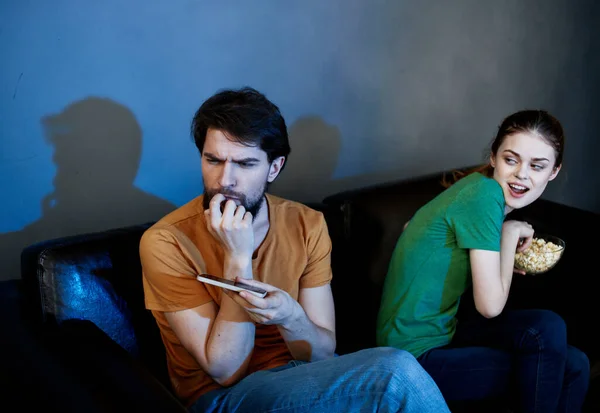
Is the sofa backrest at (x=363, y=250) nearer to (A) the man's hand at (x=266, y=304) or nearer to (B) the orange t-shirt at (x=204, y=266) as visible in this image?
(B) the orange t-shirt at (x=204, y=266)

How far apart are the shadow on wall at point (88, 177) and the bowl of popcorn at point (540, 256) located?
1.07m

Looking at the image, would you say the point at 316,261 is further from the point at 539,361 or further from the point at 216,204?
the point at 539,361

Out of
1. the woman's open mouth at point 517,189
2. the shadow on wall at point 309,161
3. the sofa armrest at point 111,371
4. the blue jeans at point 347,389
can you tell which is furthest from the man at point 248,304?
the shadow on wall at point 309,161

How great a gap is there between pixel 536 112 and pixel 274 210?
762mm

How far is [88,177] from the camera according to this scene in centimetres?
171

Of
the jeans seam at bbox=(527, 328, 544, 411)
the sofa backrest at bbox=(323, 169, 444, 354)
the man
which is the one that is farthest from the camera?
the sofa backrest at bbox=(323, 169, 444, 354)

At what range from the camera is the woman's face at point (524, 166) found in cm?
166

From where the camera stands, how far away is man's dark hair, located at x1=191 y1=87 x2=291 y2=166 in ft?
4.45

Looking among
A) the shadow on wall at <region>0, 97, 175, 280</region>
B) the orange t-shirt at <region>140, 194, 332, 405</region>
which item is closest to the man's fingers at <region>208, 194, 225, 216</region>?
the orange t-shirt at <region>140, 194, 332, 405</region>

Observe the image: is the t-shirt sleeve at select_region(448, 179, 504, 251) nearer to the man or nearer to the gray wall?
the man

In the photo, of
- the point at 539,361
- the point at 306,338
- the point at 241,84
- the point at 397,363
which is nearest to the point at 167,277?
the point at 306,338

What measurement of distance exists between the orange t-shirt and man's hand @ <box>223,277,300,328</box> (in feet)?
0.41

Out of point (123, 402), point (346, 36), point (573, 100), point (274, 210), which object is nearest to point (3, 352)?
point (123, 402)

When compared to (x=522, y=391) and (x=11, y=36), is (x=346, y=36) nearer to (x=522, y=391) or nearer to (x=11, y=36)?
(x=11, y=36)
